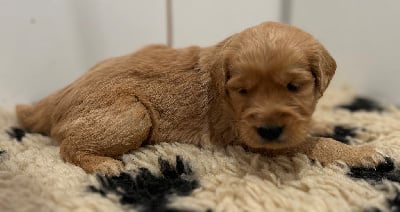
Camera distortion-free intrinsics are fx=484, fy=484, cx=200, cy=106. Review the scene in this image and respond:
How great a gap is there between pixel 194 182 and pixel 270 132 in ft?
1.11

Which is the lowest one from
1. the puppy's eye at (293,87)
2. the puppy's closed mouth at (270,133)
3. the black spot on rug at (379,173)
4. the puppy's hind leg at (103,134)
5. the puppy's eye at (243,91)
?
the black spot on rug at (379,173)

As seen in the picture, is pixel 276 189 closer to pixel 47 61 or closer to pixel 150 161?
pixel 150 161

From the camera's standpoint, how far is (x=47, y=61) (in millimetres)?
3055

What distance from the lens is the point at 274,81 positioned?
182 centimetres

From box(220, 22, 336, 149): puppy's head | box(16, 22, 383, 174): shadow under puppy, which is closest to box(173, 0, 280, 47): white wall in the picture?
box(16, 22, 383, 174): shadow under puppy

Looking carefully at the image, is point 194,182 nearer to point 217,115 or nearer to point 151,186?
point 151,186

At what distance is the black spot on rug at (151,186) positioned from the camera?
1653 mm

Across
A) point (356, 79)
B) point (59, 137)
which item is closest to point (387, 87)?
point (356, 79)

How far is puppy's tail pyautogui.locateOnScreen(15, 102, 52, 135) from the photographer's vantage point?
2352 millimetres

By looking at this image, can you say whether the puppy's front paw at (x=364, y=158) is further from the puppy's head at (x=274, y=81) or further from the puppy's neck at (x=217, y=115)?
the puppy's neck at (x=217, y=115)

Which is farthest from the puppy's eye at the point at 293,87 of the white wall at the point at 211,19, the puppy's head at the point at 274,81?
the white wall at the point at 211,19

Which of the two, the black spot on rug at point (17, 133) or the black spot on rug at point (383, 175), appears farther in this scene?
the black spot on rug at point (17, 133)

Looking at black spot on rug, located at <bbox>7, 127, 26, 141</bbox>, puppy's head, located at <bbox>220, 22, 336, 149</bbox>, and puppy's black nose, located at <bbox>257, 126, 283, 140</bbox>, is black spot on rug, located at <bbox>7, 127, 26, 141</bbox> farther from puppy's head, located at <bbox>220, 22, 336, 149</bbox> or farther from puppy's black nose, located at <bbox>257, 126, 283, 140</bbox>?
puppy's black nose, located at <bbox>257, 126, 283, 140</bbox>

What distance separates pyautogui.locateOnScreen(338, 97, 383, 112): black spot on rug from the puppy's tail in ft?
5.77
